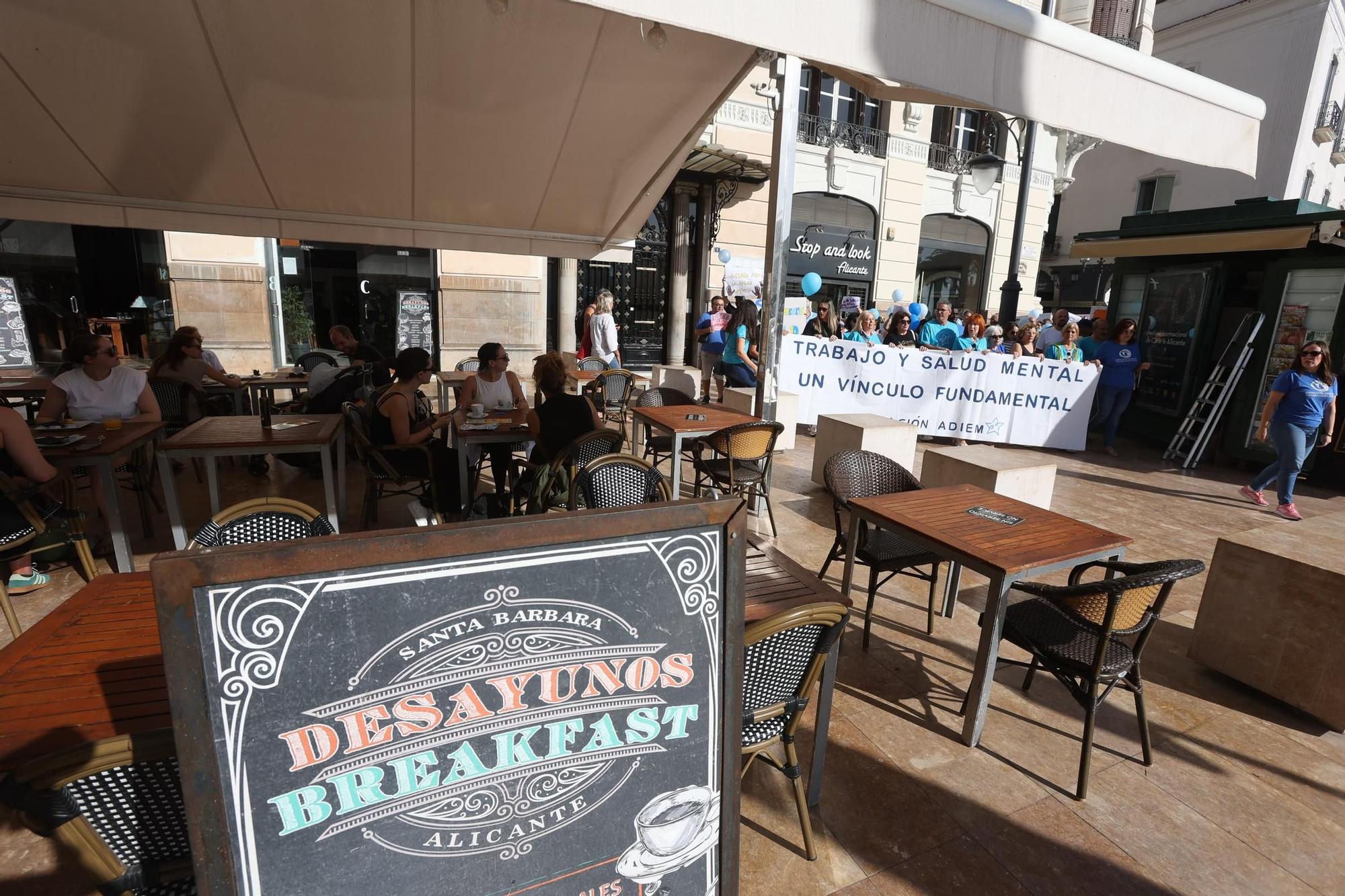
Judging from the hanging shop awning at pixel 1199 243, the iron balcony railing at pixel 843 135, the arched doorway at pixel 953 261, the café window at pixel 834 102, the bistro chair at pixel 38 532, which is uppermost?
the café window at pixel 834 102

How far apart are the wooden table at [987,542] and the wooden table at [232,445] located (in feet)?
9.78

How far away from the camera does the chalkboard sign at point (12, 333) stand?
8.55 metres

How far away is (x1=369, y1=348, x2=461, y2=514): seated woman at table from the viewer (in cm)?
434

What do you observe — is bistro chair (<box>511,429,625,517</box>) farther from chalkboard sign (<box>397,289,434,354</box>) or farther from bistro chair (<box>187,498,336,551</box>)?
chalkboard sign (<box>397,289,434,354</box>)

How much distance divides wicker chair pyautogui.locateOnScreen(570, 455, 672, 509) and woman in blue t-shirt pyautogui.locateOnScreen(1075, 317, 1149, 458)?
786 centimetres

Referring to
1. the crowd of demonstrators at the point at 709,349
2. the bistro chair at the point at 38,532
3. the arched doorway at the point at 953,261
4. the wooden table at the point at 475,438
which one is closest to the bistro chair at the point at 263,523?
the bistro chair at the point at 38,532

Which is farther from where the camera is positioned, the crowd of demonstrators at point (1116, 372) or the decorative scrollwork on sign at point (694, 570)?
the crowd of demonstrators at point (1116, 372)

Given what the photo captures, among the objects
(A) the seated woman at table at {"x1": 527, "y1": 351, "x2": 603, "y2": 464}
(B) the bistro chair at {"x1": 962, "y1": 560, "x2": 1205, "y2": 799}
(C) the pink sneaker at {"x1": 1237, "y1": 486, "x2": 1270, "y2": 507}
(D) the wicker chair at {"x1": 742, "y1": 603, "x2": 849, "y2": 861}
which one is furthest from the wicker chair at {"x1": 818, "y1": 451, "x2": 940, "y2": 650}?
(C) the pink sneaker at {"x1": 1237, "y1": 486, "x2": 1270, "y2": 507}

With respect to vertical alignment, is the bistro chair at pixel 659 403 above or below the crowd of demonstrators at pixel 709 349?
below

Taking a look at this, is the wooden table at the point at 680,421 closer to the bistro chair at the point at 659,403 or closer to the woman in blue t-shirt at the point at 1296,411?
the bistro chair at the point at 659,403

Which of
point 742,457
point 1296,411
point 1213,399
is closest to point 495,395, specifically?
point 742,457

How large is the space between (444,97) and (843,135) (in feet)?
42.0

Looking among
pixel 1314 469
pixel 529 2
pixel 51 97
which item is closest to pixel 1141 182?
pixel 1314 469

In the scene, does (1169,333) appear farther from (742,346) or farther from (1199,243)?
(742,346)
